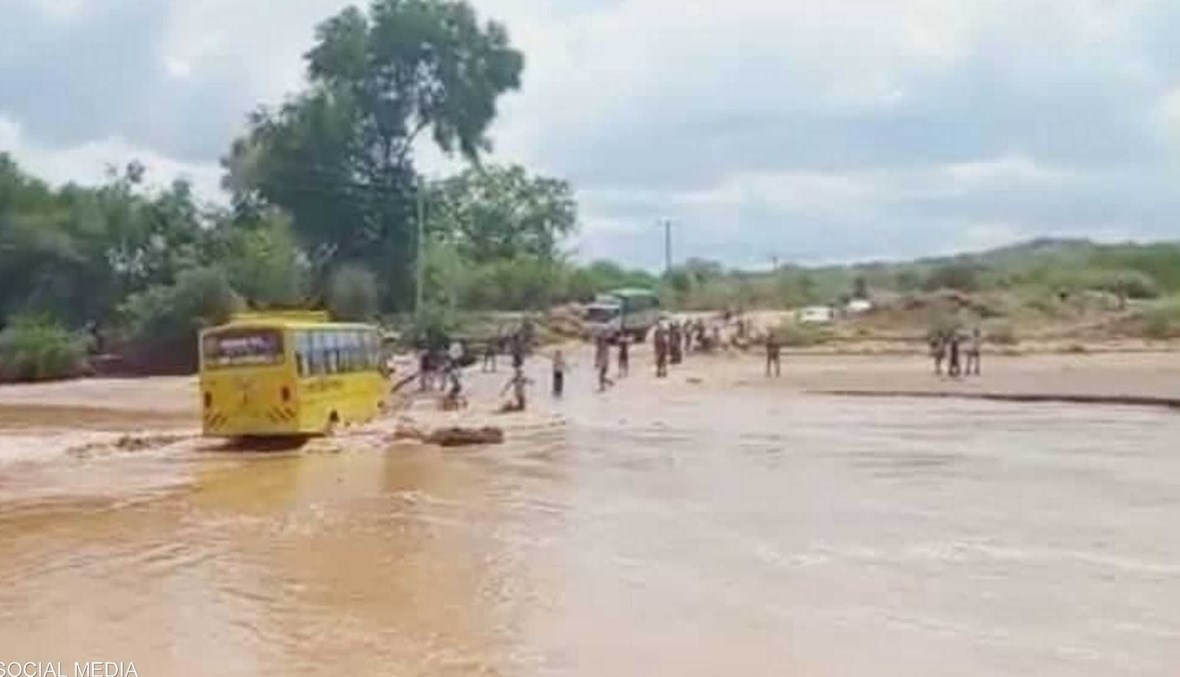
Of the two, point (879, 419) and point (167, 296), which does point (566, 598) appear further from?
point (167, 296)

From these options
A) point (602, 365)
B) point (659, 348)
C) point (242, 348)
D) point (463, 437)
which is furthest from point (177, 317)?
point (242, 348)

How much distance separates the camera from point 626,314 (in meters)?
78.4

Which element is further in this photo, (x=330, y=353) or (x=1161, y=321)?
(x=1161, y=321)

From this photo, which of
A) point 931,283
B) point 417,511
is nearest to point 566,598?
point 417,511

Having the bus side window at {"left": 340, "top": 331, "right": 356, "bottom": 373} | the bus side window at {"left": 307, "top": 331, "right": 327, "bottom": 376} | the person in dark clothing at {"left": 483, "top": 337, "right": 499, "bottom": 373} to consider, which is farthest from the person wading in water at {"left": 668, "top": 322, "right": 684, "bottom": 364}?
the bus side window at {"left": 307, "top": 331, "right": 327, "bottom": 376}

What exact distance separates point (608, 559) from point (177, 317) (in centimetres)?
5333

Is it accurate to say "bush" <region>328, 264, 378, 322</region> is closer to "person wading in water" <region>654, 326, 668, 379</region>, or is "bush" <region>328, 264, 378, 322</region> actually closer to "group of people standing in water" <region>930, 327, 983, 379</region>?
"person wading in water" <region>654, 326, 668, 379</region>

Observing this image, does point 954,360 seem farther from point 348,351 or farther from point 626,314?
point 626,314

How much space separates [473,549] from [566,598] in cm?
370

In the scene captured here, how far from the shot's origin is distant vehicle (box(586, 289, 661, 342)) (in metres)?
76.2

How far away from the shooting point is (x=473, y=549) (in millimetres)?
19453

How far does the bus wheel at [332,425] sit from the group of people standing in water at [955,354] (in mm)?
22941

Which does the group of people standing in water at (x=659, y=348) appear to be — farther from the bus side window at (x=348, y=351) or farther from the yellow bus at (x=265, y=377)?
the yellow bus at (x=265, y=377)

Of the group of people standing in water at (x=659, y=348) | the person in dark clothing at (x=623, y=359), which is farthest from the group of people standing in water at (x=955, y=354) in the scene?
the person in dark clothing at (x=623, y=359)
